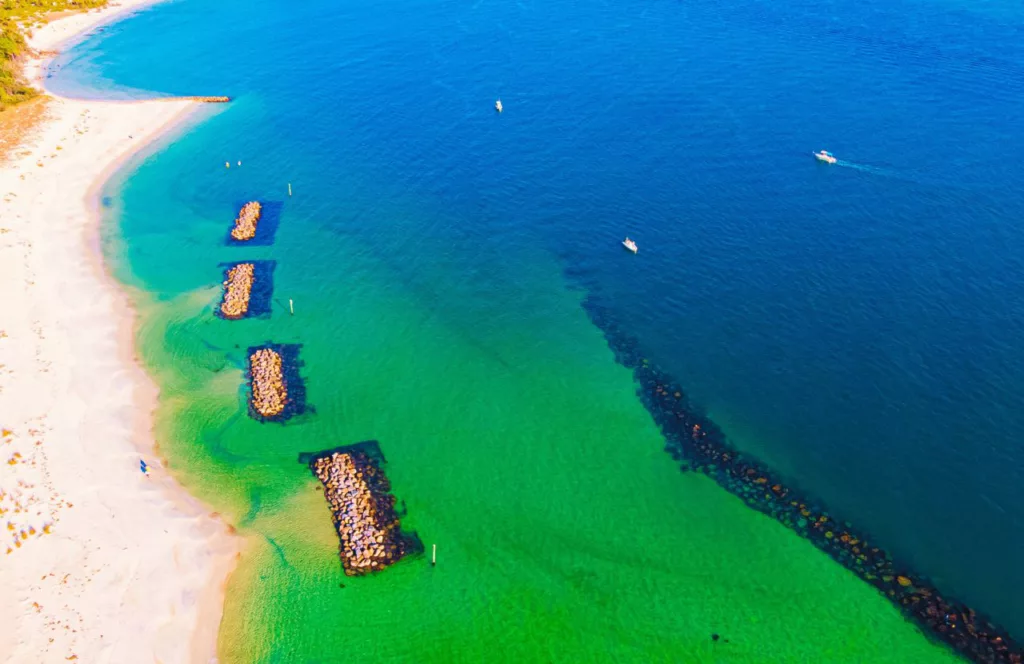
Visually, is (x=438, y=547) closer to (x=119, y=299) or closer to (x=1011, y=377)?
(x=119, y=299)

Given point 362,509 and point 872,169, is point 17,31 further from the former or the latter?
point 872,169

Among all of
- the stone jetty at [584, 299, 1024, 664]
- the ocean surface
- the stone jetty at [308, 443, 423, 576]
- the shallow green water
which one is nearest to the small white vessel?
the ocean surface

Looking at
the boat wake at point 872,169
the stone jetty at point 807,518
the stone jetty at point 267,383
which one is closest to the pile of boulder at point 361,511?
the stone jetty at point 267,383

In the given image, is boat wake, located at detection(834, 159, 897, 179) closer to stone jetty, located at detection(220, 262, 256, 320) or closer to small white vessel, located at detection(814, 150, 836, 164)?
small white vessel, located at detection(814, 150, 836, 164)

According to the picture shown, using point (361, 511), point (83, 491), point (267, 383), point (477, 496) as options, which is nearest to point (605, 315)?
point (477, 496)

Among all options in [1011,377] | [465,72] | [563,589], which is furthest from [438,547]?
[465,72]

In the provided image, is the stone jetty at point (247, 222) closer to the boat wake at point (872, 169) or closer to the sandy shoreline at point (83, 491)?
the sandy shoreline at point (83, 491)

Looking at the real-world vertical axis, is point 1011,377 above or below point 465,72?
below
